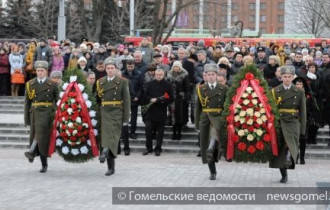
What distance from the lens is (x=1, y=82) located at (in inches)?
885

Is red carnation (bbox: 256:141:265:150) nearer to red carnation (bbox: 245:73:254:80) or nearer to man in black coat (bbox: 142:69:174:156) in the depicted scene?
red carnation (bbox: 245:73:254:80)

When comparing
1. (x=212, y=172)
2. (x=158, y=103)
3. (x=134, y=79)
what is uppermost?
(x=134, y=79)

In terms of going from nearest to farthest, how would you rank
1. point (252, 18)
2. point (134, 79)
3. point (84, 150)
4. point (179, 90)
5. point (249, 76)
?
point (249, 76) < point (84, 150) < point (179, 90) < point (134, 79) < point (252, 18)

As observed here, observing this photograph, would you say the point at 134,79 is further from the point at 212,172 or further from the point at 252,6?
the point at 252,6

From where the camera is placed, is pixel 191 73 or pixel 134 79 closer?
pixel 134 79

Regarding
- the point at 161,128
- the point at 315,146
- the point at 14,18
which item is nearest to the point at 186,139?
the point at 161,128

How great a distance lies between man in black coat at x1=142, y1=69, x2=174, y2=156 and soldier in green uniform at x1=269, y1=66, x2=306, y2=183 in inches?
165

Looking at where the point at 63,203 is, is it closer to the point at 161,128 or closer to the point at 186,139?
the point at 161,128

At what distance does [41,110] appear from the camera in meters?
12.9

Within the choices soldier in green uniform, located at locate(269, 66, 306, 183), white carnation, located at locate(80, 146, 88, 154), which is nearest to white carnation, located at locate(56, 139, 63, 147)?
white carnation, located at locate(80, 146, 88, 154)

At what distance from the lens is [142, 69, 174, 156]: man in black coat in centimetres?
1590

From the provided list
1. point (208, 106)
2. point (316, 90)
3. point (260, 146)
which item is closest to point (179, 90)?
point (316, 90)

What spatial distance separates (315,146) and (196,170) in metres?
4.04

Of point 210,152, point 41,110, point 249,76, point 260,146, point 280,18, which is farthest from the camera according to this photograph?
point 280,18
